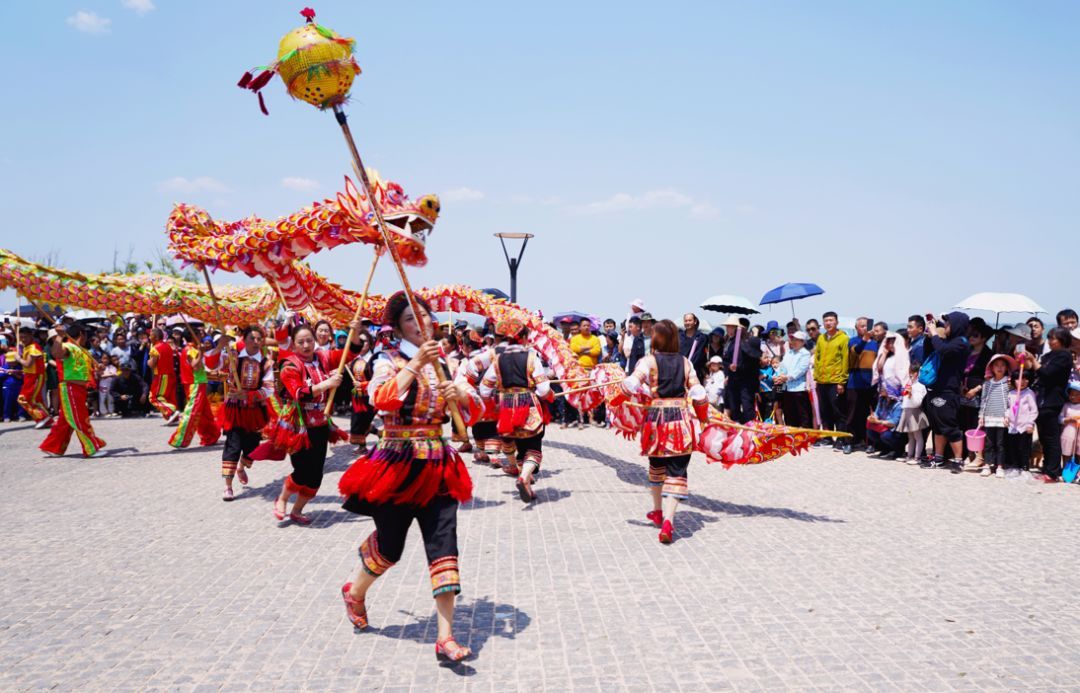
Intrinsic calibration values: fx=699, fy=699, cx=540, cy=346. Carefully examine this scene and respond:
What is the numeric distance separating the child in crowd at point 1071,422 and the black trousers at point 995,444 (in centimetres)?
59

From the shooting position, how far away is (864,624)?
13.1 feet

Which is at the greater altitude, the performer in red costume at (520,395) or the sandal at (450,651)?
the performer in red costume at (520,395)

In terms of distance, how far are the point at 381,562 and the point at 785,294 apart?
989 centimetres

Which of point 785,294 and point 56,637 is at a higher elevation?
point 785,294

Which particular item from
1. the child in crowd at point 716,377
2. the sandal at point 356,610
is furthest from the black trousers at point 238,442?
the child in crowd at point 716,377

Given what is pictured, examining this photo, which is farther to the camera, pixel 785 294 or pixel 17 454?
pixel 785 294

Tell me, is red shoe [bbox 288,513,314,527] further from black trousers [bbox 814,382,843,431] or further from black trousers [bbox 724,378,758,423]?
black trousers [bbox 814,382,843,431]

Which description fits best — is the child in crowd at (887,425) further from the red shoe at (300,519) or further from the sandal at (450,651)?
the sandal at (450,651)

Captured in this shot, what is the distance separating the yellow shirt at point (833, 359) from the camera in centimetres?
1041

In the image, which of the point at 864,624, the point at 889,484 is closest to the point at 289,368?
the point at 864,624

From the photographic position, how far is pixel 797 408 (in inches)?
446

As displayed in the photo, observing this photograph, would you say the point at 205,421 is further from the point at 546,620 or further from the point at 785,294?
the point at 785,294

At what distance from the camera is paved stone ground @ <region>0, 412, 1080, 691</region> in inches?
136

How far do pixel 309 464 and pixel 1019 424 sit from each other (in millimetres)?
7868
